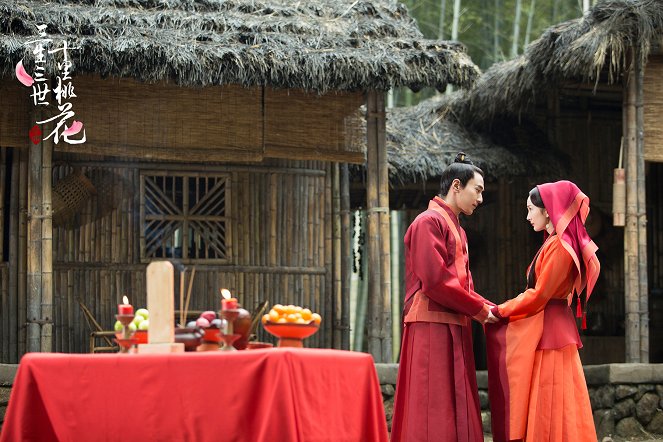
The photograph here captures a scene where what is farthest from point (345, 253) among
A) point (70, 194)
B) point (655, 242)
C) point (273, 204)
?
point (655, 242)

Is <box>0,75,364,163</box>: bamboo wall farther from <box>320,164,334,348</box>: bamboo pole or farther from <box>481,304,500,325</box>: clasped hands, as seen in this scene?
<box>481,304,500,325</box>: clasped hands

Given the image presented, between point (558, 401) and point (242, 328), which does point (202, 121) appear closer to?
point (558, 401)

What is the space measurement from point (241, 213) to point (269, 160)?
0.58m

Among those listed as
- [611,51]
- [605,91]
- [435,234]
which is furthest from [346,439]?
[605,91]

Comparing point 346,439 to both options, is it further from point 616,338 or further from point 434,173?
point 616,338

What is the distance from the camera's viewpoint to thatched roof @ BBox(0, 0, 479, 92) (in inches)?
357

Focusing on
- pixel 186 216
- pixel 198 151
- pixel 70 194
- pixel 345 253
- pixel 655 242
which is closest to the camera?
pixel 198 151

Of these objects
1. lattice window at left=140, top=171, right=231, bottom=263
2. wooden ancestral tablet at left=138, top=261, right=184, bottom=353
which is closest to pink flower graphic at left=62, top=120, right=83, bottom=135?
lattice window at left=140, top=171, right=231, bottom=263

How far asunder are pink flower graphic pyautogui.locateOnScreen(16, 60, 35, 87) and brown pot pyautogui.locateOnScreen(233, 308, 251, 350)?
4644 millimetres

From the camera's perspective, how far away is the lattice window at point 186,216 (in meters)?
10.8

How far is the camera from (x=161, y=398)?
4.36 meters

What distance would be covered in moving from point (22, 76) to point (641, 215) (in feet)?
17.2

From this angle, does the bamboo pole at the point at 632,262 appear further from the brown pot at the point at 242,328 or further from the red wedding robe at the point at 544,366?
the brown pot at the point at 242,328

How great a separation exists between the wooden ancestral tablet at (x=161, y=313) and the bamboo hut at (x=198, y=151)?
4.72 m
